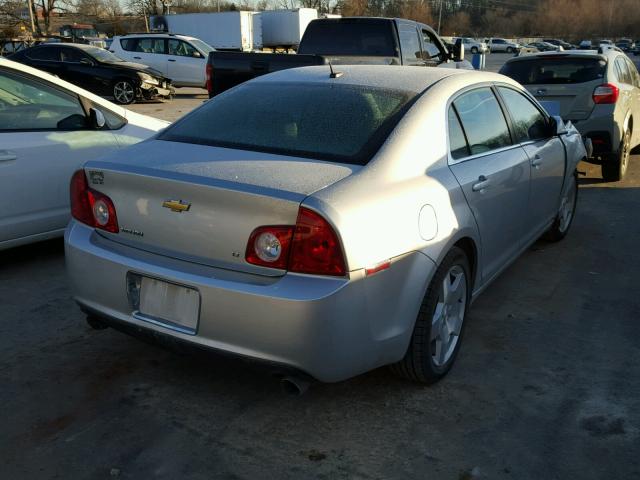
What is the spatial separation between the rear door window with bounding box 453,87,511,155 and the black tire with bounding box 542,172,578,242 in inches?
64.3

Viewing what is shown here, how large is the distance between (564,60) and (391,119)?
6.03 metres

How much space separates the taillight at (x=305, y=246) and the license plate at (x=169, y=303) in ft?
1.27

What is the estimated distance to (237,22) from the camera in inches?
1173

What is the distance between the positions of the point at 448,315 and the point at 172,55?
19594 mm

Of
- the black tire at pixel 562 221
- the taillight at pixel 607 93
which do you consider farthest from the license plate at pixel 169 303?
the taillight at pixel 607 93

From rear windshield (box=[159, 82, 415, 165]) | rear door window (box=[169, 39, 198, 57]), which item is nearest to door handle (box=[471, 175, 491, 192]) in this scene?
rear windshield (box=[159, 82, 415, 165])

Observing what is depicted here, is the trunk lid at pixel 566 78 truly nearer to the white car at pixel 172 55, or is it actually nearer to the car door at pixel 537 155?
the car door at pixel 537 155

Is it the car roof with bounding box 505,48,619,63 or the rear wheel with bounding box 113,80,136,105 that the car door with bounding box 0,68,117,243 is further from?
the rear wheel with bounding box 113,80,136,105

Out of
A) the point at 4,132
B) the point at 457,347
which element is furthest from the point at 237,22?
the point at 457,347

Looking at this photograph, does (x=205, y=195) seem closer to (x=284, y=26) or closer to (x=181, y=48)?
(x=181, y=48)

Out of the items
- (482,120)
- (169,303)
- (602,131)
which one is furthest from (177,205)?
(602,131)

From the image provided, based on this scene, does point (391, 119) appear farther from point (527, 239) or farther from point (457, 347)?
point (527, 239)

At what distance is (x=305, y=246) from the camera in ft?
8.57

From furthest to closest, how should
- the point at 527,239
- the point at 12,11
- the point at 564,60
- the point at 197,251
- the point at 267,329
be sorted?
the point at 12,11 < the point at 564,60 < the point at 527,239 < the point at 197,251 < the point at 267,329
